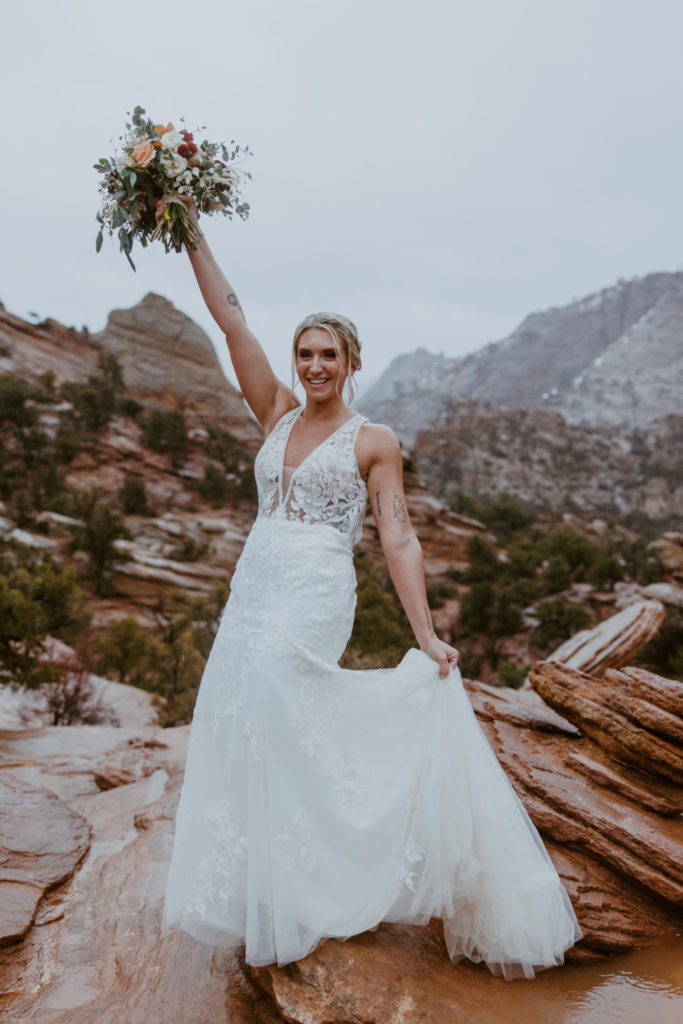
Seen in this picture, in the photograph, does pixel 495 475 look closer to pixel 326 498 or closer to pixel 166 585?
pixel 166 585

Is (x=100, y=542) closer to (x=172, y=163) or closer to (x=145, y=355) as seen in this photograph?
(x=172, y=163)

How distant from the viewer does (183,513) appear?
31797 millimetres

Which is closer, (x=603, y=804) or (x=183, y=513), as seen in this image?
(x=603, y=804)

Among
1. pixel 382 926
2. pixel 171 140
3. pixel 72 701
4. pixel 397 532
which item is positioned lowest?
pixel 72 701

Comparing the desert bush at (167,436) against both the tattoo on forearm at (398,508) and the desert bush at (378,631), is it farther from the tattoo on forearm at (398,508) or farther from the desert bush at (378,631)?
the tattoo on forearm at (398,508)

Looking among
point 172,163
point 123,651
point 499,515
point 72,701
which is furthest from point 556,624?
point 172,163

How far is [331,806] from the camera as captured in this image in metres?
2.38

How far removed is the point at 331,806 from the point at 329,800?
0.02 m

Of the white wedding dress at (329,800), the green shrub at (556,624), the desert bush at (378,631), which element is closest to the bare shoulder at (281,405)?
the white wedding dress at (329,800)

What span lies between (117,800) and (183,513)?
27513 mm

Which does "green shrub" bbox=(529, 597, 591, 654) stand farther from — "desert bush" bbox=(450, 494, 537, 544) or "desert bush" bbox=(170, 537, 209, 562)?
"desert bush" bbox=(450, 494, 537, 544)

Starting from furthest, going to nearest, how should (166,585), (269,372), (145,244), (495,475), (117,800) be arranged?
(495,475) → (166,585) → (117,800) → (145,244) → (269,372)

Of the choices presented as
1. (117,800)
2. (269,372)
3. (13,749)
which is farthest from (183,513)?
(269,372)

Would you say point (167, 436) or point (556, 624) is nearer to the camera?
point (556, 624)
